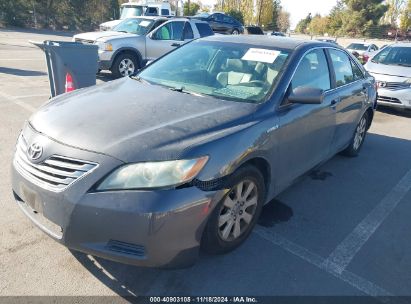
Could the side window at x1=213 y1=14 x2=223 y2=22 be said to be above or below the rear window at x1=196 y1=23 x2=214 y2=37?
above

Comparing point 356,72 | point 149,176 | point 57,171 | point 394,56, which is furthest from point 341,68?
point 394,56

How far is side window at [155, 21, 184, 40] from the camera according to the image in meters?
10.6

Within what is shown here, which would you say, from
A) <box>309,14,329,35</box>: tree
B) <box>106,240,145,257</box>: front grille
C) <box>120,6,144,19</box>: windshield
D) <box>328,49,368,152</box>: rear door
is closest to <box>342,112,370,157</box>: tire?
<box>328,49,368,152</box>: rear door

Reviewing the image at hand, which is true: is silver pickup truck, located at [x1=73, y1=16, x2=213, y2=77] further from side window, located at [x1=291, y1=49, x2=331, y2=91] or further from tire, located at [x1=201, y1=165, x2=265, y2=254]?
tire, located at [x1=201, y1=165, x2=265, y2=254]

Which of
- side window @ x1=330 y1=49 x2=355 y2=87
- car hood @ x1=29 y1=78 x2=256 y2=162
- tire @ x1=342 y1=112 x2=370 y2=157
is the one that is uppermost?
side window @ x1=330 y1=49 x2=355 y2=87

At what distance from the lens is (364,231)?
3418 millimetres

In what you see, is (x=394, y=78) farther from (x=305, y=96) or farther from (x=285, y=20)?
(x=285, y=20)

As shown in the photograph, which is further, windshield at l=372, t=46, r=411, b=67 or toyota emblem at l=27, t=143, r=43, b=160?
windshield at l=372, t=46, r=411, b=67

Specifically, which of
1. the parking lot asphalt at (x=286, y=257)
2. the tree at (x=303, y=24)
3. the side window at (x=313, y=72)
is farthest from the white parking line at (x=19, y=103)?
the tree at (x=303, y=24)

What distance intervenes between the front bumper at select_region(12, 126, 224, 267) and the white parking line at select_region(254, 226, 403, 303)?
107 centimetres

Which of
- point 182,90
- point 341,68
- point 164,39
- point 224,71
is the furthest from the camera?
point 164,39

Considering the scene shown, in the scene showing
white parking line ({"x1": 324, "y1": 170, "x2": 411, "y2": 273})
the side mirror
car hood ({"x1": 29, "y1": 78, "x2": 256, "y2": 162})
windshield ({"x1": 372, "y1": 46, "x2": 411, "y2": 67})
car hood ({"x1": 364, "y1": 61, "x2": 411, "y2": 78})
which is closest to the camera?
car hood ({"x1": 29, "y1": 78, "x2": 256, "y2": 162})

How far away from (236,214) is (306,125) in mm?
1239

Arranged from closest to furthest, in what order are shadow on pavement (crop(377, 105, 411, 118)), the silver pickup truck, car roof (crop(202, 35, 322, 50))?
1. car roof (crop(202, 35, 322, 50))
2. shadow on pavement (crop(377, 105, 411, 118))
3. the silver pickup truck
